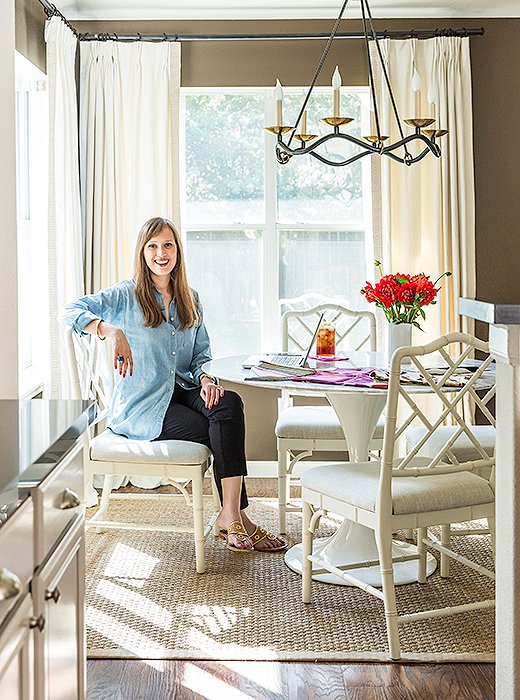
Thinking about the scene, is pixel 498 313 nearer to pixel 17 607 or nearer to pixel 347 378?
pixel 17 607

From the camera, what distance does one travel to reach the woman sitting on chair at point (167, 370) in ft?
12.3

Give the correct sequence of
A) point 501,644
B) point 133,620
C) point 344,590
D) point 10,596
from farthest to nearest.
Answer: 1. point 344,590
2. point 133,620
3. point 501,644
4. point 10,596

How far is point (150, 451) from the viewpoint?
3.53 metres

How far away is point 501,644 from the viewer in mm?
→ 1844

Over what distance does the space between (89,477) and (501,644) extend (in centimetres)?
255

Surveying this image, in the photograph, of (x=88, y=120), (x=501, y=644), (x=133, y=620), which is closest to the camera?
(x=501, y=644)

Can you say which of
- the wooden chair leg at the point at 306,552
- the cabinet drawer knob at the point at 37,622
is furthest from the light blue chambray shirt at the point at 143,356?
the cabinet drawer knob at the point at 37,622

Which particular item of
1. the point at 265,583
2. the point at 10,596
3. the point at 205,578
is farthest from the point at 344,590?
the point at 10,596

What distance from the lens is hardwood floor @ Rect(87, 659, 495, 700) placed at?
255 centimetres

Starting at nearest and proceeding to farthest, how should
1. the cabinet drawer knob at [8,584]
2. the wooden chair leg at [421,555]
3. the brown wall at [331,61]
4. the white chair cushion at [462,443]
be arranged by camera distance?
the cabinet drawer knob at [8,584] → the wooden chair leg at [421,555] → the white chair cushion at [462,443] → the brown wall at [331,61]

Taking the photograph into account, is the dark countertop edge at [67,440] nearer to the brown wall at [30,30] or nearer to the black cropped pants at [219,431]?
the black cropped pants at [219,431]

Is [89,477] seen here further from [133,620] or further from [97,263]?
[97,263]

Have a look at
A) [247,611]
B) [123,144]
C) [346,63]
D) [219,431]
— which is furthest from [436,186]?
[247,611]

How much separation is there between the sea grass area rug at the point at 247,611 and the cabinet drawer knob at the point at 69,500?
50.5 inches
